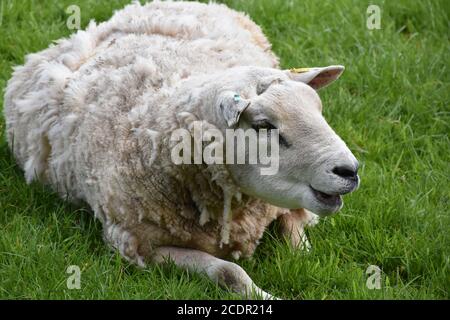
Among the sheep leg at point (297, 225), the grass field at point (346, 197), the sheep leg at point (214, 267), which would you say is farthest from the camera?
the sheep leg at point (297, 225)

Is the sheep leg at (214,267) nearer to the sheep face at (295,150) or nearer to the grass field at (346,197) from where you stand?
the grass field at (346,197)

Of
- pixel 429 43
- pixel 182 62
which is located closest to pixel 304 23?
pixel 429 43

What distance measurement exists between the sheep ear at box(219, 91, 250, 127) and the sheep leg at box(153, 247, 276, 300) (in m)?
0.76

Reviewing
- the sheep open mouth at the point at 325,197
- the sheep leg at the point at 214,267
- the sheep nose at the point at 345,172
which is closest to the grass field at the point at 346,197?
the sheep leg at the point at 214,267

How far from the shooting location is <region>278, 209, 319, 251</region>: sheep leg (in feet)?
17.4

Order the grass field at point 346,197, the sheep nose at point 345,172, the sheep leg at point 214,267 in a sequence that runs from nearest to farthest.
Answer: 1. the sheep nose at point 345,172
2. the sheep leg at point 214,267
3. the grass field at point 346,197

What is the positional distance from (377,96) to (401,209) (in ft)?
5.30

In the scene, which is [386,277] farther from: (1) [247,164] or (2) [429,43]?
(2) [429,43]

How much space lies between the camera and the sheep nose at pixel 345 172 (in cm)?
444

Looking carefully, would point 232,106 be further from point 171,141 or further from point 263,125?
point 171,141

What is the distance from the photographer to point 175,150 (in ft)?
15.7

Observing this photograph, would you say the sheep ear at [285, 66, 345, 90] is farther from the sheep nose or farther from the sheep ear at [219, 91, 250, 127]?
the sheep nose

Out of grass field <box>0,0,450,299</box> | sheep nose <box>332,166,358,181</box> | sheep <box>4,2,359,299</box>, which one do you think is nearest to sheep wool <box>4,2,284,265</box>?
sheep <box>4,2,359,299</box>

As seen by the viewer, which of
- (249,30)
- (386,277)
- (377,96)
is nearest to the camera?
(386,277)
